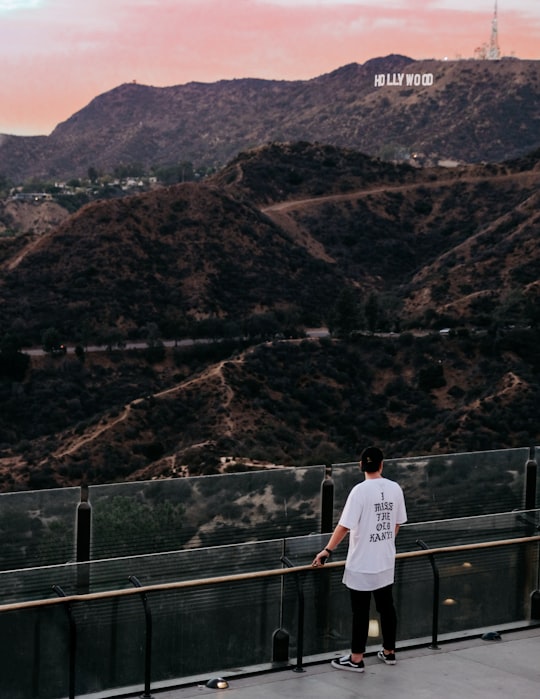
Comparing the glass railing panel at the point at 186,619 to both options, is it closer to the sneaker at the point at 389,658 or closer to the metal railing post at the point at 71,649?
the metal railing post at the point at 71,649

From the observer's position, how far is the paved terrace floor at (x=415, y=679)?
7.59 meters

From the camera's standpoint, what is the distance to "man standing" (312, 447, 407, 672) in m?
7.96

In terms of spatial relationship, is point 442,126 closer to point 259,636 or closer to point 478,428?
point 478,428

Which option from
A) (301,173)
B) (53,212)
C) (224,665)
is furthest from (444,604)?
(53,212)

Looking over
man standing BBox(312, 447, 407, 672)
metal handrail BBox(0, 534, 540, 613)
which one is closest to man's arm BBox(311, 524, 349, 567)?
man standing BBox(312, 447, 407, 672)

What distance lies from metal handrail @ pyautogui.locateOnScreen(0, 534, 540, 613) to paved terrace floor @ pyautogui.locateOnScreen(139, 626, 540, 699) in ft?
1.95

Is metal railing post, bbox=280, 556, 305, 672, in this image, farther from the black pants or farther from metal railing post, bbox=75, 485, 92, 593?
metal railing post, bbox=75, 485, 92, 593

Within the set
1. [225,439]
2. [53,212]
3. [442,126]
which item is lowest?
[225,439]

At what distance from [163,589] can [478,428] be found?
46065 millimetres

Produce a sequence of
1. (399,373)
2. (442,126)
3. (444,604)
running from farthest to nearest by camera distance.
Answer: (442,126)
(399,373)
(444,604)

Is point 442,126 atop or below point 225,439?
atop

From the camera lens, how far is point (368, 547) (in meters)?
7.99

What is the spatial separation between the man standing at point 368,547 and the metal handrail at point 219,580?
11.4 inches

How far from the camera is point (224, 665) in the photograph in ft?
26.3
